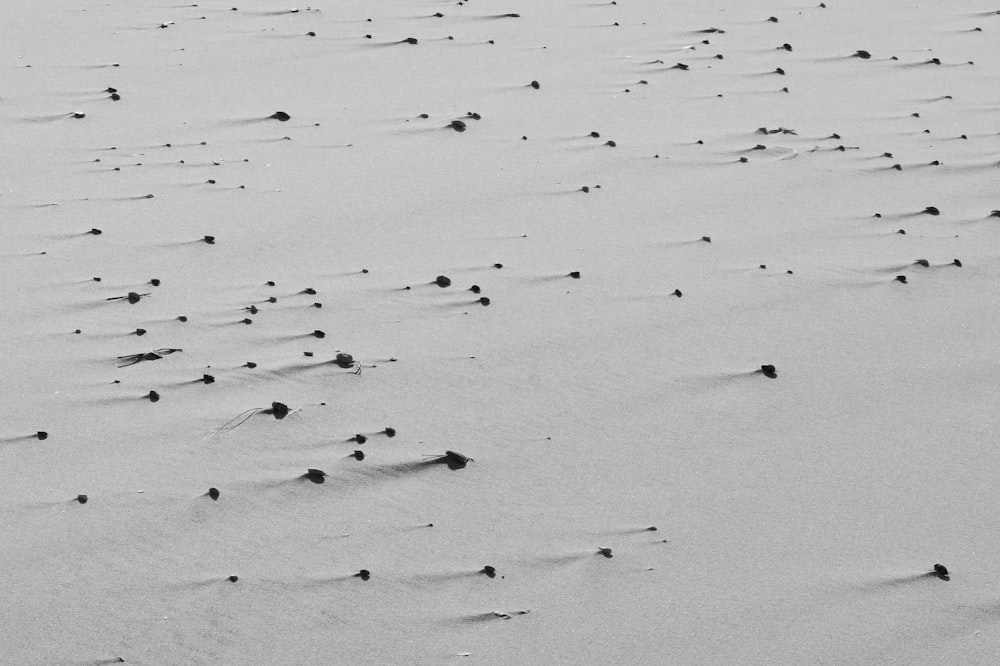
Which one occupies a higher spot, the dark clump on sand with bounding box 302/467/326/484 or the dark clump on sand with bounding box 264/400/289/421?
the dark clump on sand with bounding box 264/400/289/421

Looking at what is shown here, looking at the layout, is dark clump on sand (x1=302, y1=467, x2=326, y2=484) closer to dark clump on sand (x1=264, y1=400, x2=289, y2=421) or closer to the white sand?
the white sand

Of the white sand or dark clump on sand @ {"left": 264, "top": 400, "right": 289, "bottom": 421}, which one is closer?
the white sand

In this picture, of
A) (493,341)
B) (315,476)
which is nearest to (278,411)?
(315,476)

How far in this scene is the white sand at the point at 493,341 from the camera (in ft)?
5.28

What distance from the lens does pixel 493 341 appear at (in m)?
2.11

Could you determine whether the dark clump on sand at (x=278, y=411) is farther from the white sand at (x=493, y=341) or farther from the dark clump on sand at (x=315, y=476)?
the dark clump on sand at (x=315, y=476)

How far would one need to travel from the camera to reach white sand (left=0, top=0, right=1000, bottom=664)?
1.61 meters

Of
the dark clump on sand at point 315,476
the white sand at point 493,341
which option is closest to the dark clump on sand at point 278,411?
the white sand at point 493,341

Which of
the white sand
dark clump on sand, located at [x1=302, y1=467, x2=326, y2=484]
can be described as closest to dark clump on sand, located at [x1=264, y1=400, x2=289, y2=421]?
the white sand

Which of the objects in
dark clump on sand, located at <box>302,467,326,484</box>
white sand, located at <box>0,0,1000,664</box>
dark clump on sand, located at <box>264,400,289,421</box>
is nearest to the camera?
white sand, located at <box>0,0,1000,664</box>

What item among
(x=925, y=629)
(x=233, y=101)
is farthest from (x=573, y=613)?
(x=233, y=101)

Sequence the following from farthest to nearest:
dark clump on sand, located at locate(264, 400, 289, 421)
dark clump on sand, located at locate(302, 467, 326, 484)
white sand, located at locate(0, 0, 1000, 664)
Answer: dark clump on sand, located at locate(264, 400, 289, 421), dark clump on sand, located at locate(302, 467, 326, 484), white sand, located at locate(0, 0, 1000, 664)

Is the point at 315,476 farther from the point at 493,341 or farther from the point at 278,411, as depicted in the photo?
the point at 493,341

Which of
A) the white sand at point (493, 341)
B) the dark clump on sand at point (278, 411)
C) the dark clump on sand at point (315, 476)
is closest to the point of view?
the white sand at point (493, 341)
